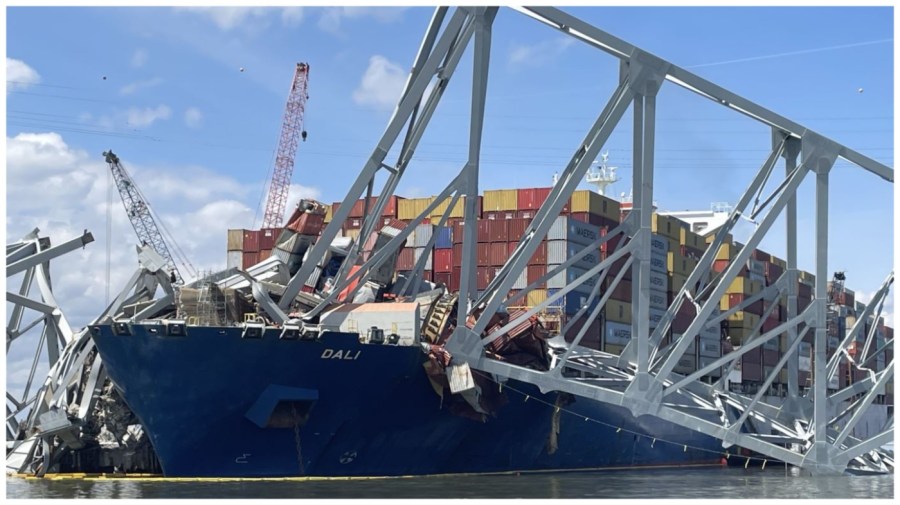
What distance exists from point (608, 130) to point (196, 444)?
18299mm

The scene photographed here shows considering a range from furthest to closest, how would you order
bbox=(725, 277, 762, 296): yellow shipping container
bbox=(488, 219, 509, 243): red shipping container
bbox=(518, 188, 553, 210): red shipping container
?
bbox=(725, 277, 762, 296): yellow shipping container → bbox=(518, 188, 553, 210): red shipping container → bbox=(488, 219, 509, 243): red shipping container

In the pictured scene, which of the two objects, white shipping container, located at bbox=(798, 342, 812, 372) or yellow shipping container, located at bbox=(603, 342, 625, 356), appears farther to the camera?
white shipping container, located at bbox=(798, 342, 812, 372)

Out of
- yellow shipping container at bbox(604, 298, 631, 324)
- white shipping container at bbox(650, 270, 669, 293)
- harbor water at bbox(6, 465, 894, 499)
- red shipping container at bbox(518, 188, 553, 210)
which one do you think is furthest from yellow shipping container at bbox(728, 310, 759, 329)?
harbor water at bbox(6, 465, 894, 499)

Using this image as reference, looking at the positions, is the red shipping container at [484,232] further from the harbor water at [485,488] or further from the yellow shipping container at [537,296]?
the harbor water at [485,488]

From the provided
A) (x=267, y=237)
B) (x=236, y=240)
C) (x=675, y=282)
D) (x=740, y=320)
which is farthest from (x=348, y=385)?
(x=740, y=320)

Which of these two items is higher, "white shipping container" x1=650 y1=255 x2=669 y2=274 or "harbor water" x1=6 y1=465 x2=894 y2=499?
"white shipping container" x1=650 y1=255 x2=669 y2=274

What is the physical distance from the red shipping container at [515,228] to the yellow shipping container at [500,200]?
172 inches

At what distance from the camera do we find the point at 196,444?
36.4 metres

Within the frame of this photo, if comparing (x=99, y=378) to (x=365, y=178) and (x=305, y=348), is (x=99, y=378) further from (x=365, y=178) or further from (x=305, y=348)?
(x=365, y=178)

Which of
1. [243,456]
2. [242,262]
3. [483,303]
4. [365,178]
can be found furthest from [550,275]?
[242,262]

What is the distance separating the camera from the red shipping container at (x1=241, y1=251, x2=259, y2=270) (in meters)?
64.3

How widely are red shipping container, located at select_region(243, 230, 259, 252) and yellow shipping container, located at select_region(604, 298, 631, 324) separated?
2052 cm

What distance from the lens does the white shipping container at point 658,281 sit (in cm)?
6066

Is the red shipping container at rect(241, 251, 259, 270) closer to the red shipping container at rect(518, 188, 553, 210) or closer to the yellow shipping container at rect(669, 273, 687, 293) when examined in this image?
the red shipping container at rect(518, 188, 553, 210)
